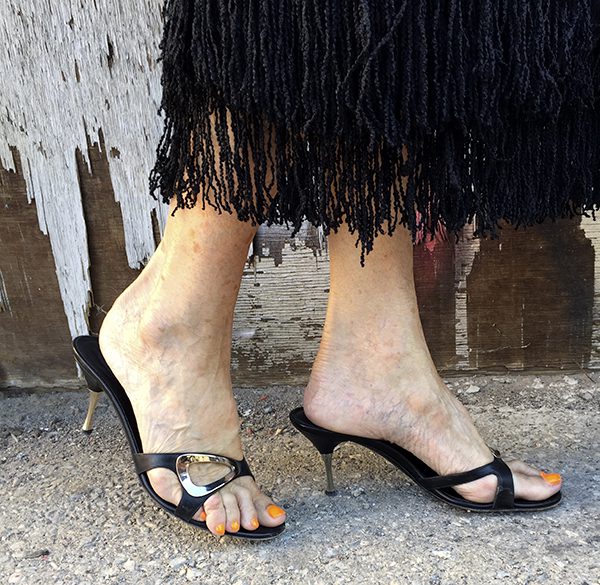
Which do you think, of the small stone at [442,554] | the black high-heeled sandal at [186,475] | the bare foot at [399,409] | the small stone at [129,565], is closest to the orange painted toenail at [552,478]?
the bare foot at [399,409]

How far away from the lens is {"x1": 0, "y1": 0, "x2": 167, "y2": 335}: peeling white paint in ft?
4.42

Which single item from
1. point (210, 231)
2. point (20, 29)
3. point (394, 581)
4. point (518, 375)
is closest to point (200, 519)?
point (394, 581)

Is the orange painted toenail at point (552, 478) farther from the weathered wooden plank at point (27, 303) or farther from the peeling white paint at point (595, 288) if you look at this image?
the weathered wooden plank at point (27, 303)

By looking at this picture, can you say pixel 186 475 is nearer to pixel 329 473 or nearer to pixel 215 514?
pixel 215 514

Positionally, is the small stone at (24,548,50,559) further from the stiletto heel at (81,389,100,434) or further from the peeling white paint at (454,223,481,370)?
the peeling white paint at (454,223,481,370)

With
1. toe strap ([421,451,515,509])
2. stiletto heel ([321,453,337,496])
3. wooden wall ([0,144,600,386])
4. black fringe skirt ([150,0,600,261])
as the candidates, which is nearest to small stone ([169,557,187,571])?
stiletto heel ([321,453,337,496])

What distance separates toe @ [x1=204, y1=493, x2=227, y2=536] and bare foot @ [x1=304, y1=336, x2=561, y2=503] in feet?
0.73

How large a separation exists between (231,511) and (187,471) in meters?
0.09

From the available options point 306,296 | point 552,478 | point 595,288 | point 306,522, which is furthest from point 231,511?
point 595,288

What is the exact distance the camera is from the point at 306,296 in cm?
155

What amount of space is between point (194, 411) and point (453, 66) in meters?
0.61

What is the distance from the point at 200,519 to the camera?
0.98m

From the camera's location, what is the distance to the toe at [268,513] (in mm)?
982

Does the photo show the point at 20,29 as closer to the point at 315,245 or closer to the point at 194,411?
the point at 315,245
